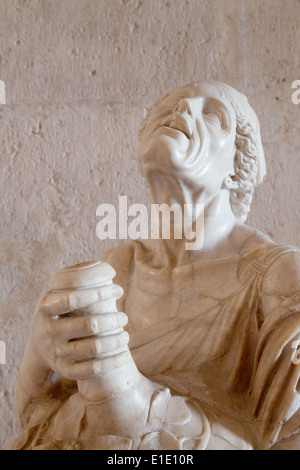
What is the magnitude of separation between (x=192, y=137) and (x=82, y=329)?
61cm

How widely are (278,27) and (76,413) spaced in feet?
6.26

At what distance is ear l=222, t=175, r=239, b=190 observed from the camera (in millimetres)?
1715

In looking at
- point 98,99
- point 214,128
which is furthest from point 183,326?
point 98,99

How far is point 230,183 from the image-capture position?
68.1 inches

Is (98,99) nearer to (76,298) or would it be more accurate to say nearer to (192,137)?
(192,137)

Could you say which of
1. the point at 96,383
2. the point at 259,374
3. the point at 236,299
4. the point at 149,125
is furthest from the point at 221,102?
the point at 96,383

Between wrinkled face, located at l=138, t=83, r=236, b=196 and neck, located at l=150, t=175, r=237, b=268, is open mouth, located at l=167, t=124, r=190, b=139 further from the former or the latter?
neck, located at l=150, t=175, r=237, b=268

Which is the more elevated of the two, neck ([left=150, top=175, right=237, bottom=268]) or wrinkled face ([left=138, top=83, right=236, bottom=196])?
wrinkled face ([left=138, top=83, right=236, bottom=196])

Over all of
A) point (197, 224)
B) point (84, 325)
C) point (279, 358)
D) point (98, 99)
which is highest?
point (98, 99)

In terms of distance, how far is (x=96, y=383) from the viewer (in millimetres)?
1292

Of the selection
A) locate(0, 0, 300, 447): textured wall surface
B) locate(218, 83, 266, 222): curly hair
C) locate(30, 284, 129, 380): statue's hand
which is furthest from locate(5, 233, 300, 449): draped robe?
locate(0, 0, 300, 447): textured wall surface

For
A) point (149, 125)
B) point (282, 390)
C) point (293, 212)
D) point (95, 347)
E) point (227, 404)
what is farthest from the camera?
point (293, 212)

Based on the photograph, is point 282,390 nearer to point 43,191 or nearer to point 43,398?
point 43,398

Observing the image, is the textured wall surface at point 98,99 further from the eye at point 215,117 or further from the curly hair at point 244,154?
the eye at point 215,117
